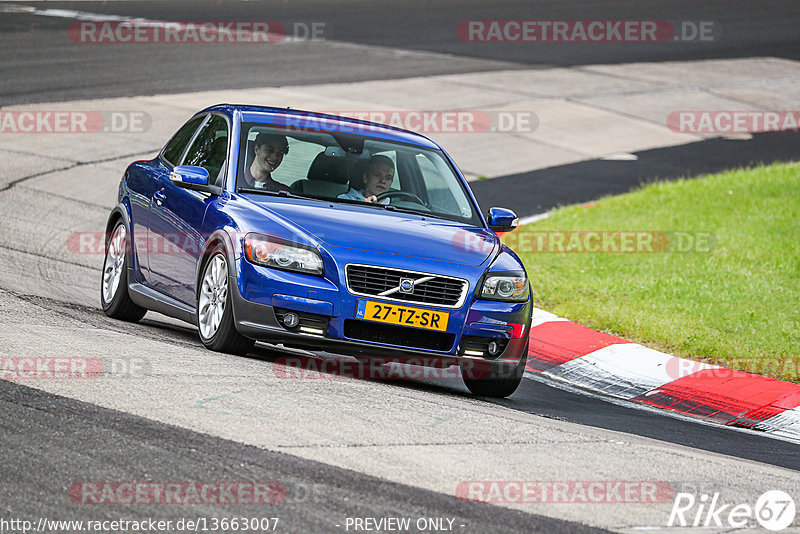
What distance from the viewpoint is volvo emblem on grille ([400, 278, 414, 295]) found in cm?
731

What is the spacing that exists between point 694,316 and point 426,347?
13.0 ft

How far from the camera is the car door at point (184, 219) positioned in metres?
8.18

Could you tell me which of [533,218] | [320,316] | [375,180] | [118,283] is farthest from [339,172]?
[533,218]

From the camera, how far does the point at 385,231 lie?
25.1ft

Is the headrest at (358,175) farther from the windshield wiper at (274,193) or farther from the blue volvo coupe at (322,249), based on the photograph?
the windshield wiper at (274,193)

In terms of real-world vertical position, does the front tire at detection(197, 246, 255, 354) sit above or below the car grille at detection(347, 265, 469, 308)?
below

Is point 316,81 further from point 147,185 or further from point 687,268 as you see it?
point 147,185

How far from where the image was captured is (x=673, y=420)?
8172mm

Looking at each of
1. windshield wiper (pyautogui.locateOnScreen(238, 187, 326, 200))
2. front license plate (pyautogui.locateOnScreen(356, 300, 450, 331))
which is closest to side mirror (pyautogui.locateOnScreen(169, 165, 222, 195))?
windshield wiper (pyautogui.locateOnScreen(238, 187, 326, 200))

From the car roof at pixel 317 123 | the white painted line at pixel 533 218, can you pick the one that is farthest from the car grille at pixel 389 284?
the white painted line at pixel 533 218

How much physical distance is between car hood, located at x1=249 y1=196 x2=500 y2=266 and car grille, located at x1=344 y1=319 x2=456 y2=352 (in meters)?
0.45

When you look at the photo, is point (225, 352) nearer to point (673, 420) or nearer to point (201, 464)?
point (201, 464)

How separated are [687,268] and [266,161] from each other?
17.8ft

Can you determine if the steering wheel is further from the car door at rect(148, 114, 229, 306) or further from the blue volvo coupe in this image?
the car door at rect(148, 114, 229, 306)
